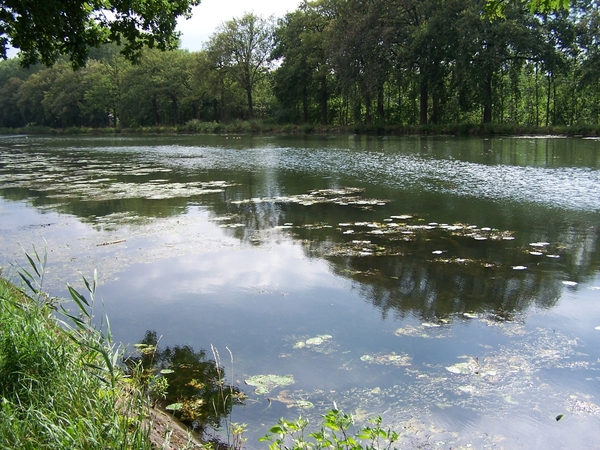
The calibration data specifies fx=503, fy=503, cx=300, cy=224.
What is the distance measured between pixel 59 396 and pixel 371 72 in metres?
38.1

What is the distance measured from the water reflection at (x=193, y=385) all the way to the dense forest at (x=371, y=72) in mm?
10232

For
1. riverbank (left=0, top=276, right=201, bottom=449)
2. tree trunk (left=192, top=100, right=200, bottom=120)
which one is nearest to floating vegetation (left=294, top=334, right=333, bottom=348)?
riverbank (left=0, top=276, right=201, bottom=449)

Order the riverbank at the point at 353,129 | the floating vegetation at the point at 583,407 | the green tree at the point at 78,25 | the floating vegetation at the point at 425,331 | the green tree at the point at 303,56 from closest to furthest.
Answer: the floating vegetation at the point at 583,407 → the floating vegetation at the point at 425,331 → the green tree at the point at 78,25 → the riverbank at the point at 353,129 → the green tree at the point at 303,56

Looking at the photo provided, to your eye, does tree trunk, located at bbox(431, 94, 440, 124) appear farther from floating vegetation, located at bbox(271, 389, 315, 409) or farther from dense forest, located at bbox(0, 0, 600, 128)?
floating vegetation, located at bbox(271, 389, 315, 409)

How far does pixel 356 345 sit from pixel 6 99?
4001 inches

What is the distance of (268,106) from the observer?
6475 cm

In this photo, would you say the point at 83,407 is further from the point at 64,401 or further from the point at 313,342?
the point at 313,342

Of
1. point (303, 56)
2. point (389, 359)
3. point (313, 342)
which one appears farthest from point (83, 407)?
point (303, 56)

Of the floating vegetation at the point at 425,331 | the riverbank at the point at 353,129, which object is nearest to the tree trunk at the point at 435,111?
the riverbank at the point at 353,129

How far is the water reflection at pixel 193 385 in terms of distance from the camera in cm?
339

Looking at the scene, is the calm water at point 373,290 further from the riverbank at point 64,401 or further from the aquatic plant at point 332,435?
the riverbank at point 64,401

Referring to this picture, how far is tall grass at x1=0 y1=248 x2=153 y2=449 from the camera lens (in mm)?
2363

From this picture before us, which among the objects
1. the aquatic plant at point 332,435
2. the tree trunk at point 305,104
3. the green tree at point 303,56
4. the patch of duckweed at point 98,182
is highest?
the green tree at point 303,56

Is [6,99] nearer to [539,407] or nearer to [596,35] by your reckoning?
[596,35]
